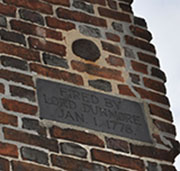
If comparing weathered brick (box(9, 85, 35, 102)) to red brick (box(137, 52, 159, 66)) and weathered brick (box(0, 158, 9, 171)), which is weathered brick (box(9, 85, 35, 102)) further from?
red brick (box(137, 52, 159, 66))

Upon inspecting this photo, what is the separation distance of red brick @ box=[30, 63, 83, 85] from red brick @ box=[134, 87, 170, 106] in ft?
1.10

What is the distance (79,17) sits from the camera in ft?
14.6

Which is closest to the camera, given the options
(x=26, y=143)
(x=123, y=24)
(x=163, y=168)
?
(x=26, y=143)

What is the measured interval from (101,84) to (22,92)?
0.46m

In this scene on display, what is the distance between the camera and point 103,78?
14.0ft

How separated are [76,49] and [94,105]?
33 centimetres

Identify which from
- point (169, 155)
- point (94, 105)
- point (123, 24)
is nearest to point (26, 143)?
point (94, 105)

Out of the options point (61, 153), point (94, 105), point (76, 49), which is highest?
point (76, 49)

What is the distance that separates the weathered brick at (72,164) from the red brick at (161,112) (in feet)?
1.75

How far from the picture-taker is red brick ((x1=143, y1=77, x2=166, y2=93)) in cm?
442

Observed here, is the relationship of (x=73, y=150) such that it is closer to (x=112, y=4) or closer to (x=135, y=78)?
(x=135, y=78)

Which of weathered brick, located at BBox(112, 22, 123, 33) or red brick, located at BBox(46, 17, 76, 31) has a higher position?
weathered brick, located at BBox(112, 22, 123, 33)

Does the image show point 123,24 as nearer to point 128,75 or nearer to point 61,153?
point 128,75

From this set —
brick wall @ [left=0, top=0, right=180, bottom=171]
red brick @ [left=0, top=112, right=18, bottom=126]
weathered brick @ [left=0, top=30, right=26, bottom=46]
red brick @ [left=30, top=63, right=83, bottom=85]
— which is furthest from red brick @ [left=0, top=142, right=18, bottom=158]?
weathered brick @ [left=0, top=30, right=26, bottom=46]
